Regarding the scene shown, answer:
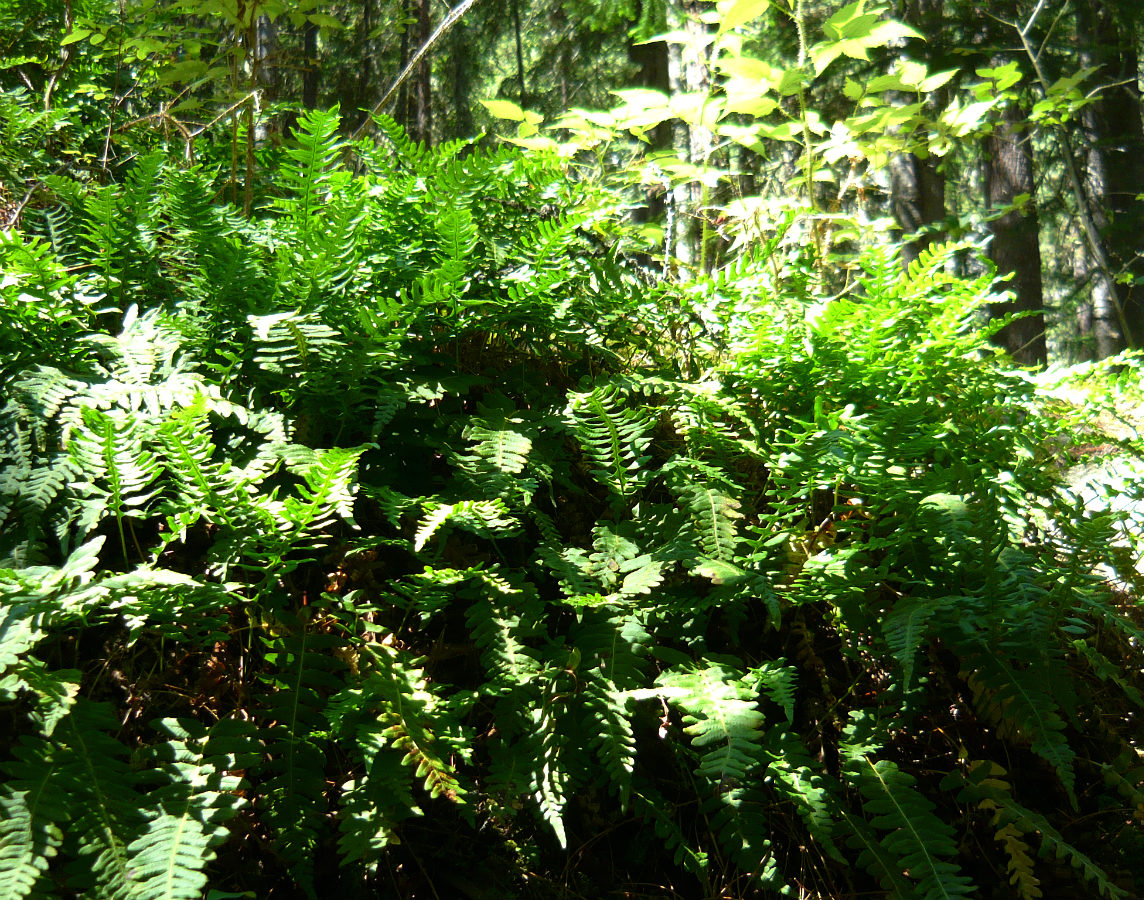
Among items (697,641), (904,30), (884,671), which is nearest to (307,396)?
(697,641)

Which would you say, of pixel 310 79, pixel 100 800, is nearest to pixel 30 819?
pixel 100 800

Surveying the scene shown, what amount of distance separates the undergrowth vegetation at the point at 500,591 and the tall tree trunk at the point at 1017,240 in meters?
5.37

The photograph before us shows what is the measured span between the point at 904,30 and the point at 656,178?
3.02ft

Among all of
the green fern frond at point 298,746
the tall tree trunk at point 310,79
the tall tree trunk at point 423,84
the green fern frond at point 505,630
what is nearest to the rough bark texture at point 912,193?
the tall tree trunk at point 423,84

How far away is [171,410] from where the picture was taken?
164cm

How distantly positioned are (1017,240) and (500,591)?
8176 mm

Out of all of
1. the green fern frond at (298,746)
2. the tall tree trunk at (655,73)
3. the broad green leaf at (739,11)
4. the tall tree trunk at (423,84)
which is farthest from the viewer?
the tall tree trunk at (655,73)

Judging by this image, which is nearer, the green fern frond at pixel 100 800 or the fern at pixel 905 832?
the green fern frond at pixel 100 800

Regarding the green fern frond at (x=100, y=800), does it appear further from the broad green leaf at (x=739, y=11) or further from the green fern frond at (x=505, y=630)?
the broad green leaf at (x=739, y=11)

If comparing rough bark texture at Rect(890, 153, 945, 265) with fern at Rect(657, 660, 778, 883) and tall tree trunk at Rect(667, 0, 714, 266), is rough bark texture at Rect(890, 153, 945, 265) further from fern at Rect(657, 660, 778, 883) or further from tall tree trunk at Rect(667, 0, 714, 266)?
fern at Rect(657, 660, 778, 883)

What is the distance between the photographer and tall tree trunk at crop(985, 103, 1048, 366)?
7074 mm

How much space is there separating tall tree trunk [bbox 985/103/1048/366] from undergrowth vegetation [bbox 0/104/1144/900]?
5.37 metres

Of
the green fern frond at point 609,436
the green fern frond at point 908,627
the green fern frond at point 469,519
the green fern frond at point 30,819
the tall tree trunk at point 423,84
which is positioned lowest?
the green fern frond at point 30,819

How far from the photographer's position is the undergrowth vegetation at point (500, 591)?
1.43 meters
